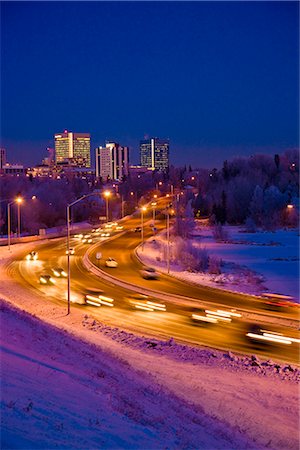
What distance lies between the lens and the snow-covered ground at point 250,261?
128ft

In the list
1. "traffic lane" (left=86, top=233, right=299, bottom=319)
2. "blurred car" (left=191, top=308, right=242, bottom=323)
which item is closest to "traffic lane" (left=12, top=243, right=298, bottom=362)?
"blurred car" (left=191, top=308, right=242, bottom=323)

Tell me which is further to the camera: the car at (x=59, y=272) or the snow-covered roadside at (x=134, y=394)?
the car at (x=59, y=272)

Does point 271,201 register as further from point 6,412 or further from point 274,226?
point 6,412

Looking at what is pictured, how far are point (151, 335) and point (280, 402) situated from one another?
8.61 m

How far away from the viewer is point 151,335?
79.3 feet

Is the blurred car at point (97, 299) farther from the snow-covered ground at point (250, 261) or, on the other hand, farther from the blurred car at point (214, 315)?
the snow-covered ground at point (250, 261)

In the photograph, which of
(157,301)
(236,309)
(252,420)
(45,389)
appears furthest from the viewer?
(157,301)

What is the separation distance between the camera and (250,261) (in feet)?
176

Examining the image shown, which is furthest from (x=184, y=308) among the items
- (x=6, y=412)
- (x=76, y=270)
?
(x=6, y=412)

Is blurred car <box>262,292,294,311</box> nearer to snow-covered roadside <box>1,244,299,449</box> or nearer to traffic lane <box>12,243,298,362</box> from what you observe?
traffic lane <box>12,243,298,362</box>

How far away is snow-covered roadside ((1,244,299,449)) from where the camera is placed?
9.93m

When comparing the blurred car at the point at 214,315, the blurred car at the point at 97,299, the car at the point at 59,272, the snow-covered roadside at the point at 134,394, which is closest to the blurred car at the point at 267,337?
the blurred car at the point at 214,315

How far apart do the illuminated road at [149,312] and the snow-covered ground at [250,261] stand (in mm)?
2569

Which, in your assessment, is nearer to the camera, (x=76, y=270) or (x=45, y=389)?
(x=45, y=389)
